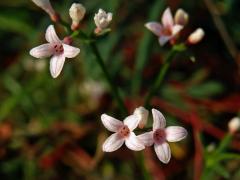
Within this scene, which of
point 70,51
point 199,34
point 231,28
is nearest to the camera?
point 70,51

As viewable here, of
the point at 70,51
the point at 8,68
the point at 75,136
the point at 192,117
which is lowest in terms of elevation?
the point at 192,117

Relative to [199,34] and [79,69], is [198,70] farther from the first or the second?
[199,34]

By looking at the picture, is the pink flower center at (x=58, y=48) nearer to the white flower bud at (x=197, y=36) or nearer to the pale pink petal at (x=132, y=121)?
the pale pink petal at (x=132, y=121)

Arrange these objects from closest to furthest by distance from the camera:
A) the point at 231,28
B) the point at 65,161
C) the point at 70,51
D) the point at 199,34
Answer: the point at 70,51 → the point at 199,34 → the point at 231,28 → the point at 65,161

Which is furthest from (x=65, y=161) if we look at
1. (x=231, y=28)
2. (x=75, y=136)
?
(x=231, y=28)

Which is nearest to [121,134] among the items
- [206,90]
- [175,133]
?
[175,133]

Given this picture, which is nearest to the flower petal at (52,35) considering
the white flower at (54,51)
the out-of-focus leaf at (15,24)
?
the white flower at (54,51)

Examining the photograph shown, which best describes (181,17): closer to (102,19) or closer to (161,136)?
(102,19)
